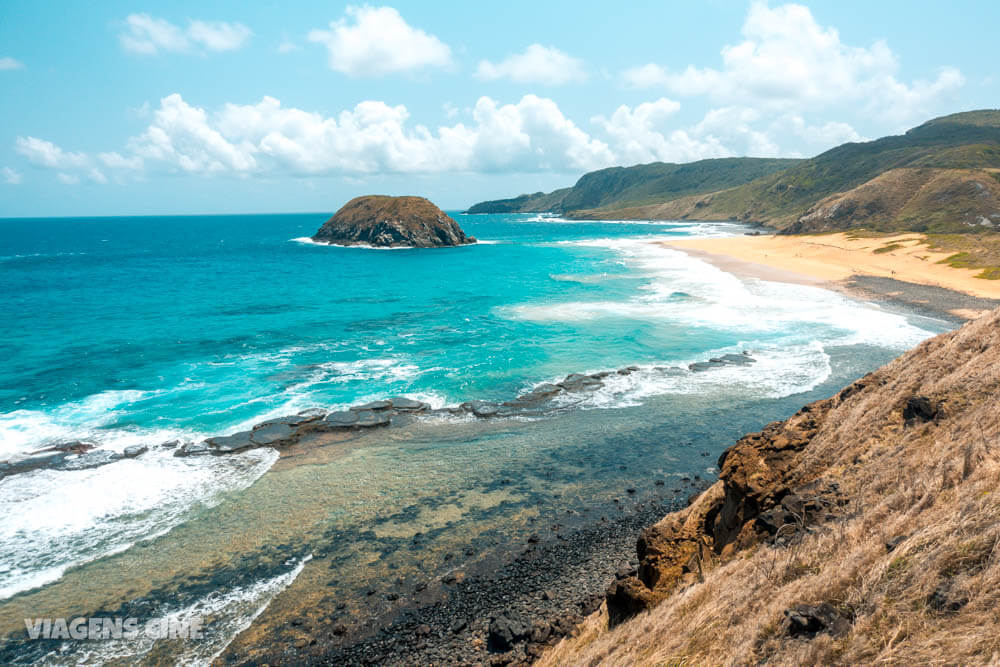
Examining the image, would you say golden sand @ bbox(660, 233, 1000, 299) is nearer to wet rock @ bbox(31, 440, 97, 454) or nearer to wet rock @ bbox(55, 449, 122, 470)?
wet rock @ bbox(55, 449, 122, 470)

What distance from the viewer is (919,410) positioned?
10273 mm

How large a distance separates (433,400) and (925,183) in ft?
446

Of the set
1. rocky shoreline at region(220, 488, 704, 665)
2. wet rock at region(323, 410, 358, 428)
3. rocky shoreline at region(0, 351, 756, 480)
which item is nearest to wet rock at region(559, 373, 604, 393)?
rocky shoreline at region(0, 351, 756, 480)

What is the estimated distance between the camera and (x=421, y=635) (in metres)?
12.6

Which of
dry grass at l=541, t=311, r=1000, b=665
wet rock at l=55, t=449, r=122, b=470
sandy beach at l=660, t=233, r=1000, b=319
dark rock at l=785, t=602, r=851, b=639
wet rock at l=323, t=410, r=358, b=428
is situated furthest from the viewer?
sandy beach at l=660, t=233, r=1000, b=319

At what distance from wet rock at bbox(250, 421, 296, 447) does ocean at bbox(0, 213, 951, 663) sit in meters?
0.79

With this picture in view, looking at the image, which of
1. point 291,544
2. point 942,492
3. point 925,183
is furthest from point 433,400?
point 925,183

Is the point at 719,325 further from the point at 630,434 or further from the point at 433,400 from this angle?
the point at 433,400

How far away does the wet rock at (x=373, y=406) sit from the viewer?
27484 millimetres

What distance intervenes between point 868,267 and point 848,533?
76.9m

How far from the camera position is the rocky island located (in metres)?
134

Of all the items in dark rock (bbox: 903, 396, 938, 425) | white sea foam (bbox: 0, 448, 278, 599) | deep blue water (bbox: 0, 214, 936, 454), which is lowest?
white sea foam (bbox: 0, 448, 278, 599)

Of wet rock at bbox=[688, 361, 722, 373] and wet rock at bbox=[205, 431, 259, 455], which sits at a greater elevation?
wet rock at bbox=[688, 361, 722, 373]

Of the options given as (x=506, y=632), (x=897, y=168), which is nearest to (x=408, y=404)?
(x=506, y=632)
